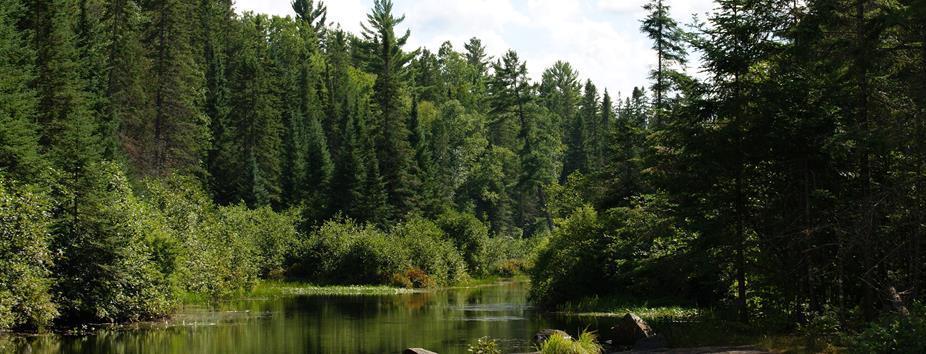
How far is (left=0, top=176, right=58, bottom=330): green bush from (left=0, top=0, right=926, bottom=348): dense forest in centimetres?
8

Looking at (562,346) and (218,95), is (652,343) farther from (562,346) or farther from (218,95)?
(218,95)

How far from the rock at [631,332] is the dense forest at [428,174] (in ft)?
6.87

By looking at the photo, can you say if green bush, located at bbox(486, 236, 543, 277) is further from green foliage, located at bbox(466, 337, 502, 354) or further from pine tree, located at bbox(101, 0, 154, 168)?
green foliage, located at bbox(466, 337, 502, 354)

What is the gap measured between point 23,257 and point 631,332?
17878 millimetres

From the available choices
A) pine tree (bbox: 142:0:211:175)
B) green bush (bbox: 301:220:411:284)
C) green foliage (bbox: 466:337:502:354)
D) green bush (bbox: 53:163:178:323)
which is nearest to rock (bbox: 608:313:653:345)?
green foliage (bbox: 466:337:502:354)

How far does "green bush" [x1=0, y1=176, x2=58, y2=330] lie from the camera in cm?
2702

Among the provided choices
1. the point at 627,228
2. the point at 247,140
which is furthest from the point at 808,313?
the point at 247,140

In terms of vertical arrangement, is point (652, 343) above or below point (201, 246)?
below

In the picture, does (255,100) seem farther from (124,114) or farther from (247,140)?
(124,114)

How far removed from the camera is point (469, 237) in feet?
265

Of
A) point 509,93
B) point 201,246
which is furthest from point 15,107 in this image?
point 509,93

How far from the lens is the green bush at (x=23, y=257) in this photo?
1064 inches

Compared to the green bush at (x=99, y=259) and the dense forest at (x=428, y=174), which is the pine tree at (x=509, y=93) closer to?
the dense forest at (x=428, y=174)

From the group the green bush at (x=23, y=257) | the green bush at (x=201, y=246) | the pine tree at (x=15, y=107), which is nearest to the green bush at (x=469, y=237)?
the green bush at (x=201, y=246)
